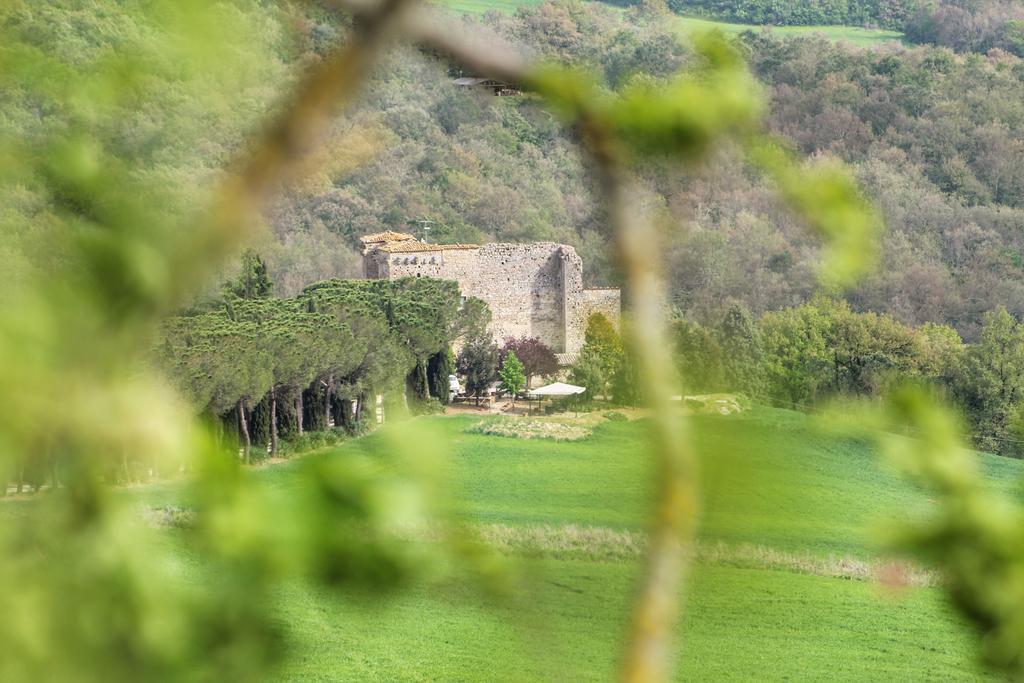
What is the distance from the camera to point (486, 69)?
1.67ft

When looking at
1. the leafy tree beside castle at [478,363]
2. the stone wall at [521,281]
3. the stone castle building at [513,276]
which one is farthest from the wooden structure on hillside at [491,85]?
the stone wall at [521,281]

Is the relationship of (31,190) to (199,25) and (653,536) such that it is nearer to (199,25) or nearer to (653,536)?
(199,25)

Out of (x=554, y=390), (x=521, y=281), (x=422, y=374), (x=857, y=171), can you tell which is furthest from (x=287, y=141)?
(x=857, y=171)

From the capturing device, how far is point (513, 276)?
20.7 meters

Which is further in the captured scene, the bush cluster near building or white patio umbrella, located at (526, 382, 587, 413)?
white patio umbrella, located at (526, 382, 587, 413)

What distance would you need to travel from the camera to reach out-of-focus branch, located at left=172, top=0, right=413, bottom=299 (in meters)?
0.47

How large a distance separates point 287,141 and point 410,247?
780 inches

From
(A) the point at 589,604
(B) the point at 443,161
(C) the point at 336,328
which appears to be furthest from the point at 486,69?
(B) the point at 443,161

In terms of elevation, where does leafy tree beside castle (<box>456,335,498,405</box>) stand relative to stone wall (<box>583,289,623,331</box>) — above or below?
below

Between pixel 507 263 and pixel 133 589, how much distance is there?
20.3 metres

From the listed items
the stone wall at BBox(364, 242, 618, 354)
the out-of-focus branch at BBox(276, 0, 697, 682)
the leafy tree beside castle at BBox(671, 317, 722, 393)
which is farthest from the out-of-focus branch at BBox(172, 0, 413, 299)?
the stone wall at BBox(364, 242, 618, 354)

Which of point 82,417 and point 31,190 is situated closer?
point 82,417

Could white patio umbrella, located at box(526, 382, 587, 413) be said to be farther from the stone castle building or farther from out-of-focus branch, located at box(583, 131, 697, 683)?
→ out-of-focus branch, located at box(583, 131, 697, 683)

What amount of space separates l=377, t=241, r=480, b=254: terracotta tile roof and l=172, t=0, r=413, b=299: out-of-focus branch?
1950cm
